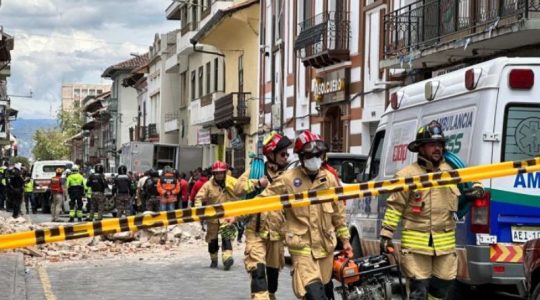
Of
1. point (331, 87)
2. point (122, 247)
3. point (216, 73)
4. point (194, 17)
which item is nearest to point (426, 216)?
point (122, 247)

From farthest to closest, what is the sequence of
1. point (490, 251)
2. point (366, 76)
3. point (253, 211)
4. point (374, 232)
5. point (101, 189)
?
point (101, 189) < point (366, 76) < point (374, 232) < point (490, 251) < point (253, 211)

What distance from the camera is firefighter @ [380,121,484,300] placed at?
8.12 meters

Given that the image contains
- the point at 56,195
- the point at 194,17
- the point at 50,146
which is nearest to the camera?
the point at 56,195

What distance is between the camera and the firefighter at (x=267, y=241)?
30.9 ft

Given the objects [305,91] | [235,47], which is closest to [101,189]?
[305,91]

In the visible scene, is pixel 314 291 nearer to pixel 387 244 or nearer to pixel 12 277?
pixel 387 244

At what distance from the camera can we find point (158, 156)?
4234cm

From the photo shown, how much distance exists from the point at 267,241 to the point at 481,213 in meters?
2.05

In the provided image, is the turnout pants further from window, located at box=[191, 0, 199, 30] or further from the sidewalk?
window, located at box=[191, 0, 199, 30]

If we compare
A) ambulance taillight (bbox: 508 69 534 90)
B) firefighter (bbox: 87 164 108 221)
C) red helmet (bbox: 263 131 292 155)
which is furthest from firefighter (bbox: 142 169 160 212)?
ambulance taillight (bbox: 508 69 534 90)

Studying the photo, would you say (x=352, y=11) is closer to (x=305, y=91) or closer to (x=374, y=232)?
(x=305, y=91)

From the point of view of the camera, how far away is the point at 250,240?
32.4 ft

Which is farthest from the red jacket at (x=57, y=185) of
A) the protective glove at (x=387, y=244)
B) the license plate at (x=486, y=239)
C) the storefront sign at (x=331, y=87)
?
the protective glove at (x=387, y=244)

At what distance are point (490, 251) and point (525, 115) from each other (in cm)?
129
